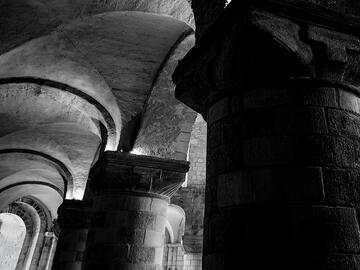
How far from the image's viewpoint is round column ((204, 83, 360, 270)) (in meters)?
1.48

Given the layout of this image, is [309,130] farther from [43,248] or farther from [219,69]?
[43,248]

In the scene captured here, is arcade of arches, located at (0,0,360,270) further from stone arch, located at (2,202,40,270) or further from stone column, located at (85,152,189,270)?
stone arch, located at (2,202,40,270)

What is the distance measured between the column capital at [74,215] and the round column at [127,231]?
2987 millimetres

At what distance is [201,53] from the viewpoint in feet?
7.25

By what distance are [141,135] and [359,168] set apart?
3.50 metres

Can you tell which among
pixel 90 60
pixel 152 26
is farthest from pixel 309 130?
pixel 90 60

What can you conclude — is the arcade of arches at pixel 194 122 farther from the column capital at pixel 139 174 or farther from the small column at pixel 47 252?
the small column at pixel 47 252

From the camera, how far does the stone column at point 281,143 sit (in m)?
1.50

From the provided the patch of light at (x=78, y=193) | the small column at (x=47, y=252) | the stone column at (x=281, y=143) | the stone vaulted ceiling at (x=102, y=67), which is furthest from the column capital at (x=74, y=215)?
the small column at (x=47, y=252)

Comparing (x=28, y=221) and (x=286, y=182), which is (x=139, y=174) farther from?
(x=28, y=221)

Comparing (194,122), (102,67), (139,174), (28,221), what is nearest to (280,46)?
Result: (139,174)

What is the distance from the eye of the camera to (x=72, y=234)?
7113 mm

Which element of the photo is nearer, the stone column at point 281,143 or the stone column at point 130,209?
the stone column at point 281,143

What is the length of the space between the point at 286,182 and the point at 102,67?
3.95m
